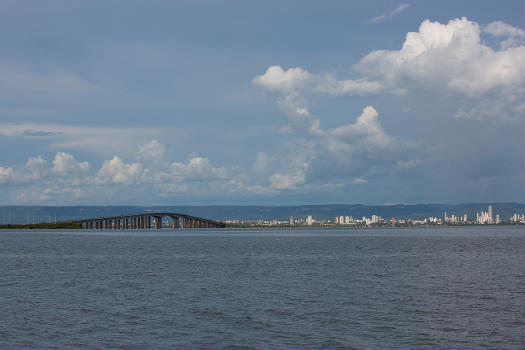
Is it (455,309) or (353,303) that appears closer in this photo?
(455,309)

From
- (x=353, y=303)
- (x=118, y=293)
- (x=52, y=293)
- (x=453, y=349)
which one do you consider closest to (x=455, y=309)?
(x=353, y=303)

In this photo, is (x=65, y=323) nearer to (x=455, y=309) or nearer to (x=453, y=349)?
(x=453, y=349)

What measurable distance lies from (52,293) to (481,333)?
29.7m

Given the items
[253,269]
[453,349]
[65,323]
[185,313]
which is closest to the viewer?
[453,349]

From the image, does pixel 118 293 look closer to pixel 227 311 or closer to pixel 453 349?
pixel 227 311

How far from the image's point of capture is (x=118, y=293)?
132ft

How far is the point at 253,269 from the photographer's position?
59625mm

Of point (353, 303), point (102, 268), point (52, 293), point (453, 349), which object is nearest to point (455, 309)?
point (353, 303)

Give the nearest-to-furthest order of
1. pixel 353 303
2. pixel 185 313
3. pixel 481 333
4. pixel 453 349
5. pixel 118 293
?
pixel 453 349
pixel 481 333
pixel 185 313
pixel 353 303
pixel 118 293

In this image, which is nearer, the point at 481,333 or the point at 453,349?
the point at 453,349

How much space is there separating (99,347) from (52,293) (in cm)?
1832

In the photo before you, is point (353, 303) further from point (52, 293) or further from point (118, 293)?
point (52, 293)

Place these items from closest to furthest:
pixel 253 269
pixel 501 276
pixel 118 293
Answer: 1. pixel 118 293
2. pixel 501 276
3. pixel 253 269

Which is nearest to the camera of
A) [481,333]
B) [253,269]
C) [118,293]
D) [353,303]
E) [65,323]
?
[481,333]
